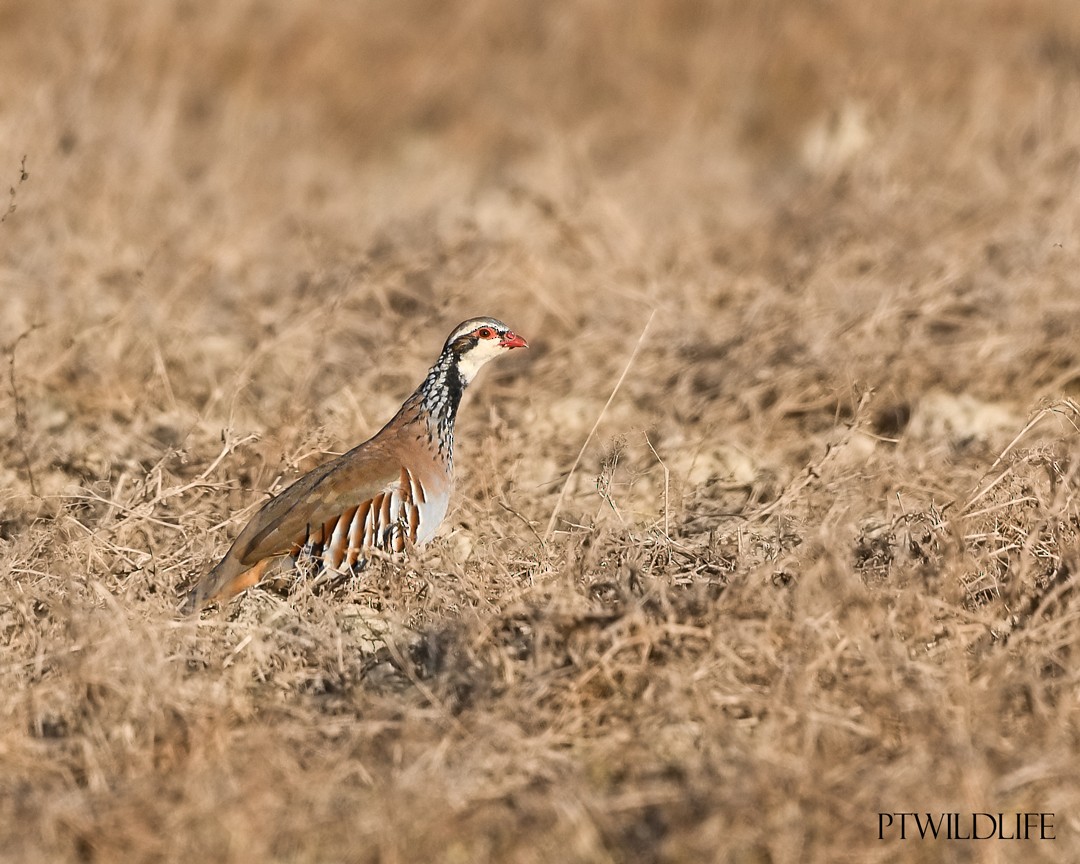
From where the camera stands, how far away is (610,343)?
6.16m

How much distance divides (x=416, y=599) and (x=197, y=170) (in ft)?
17.4

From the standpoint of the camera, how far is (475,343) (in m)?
4.67

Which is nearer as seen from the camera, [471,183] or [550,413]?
[550,413]

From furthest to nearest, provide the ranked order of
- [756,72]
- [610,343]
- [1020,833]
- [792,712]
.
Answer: [756,72] → [610,343] → [792,712] → [1020,833]

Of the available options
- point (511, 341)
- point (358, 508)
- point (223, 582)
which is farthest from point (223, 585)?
point (511, 341)

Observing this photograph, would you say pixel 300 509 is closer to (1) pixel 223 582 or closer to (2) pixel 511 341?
(1) pixel 223 582

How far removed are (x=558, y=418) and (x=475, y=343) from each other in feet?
3.42

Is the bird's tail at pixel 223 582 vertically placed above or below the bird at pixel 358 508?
below

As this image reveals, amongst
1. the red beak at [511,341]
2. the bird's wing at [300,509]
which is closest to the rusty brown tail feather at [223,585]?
the bird's wing at [300,509]

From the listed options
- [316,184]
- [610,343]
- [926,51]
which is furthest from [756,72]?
[610,343]

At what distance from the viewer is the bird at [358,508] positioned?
4.01m

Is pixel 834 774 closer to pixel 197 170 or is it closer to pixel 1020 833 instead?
pixel 1020 833

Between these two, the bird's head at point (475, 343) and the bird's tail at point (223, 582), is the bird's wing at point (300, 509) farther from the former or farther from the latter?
the bird's head at point (475, 343)

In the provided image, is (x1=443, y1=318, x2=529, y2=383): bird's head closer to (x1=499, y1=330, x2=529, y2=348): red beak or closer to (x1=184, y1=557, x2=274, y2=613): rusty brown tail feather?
(x1=499, y1=330, x2=529, y2=348): red beak
